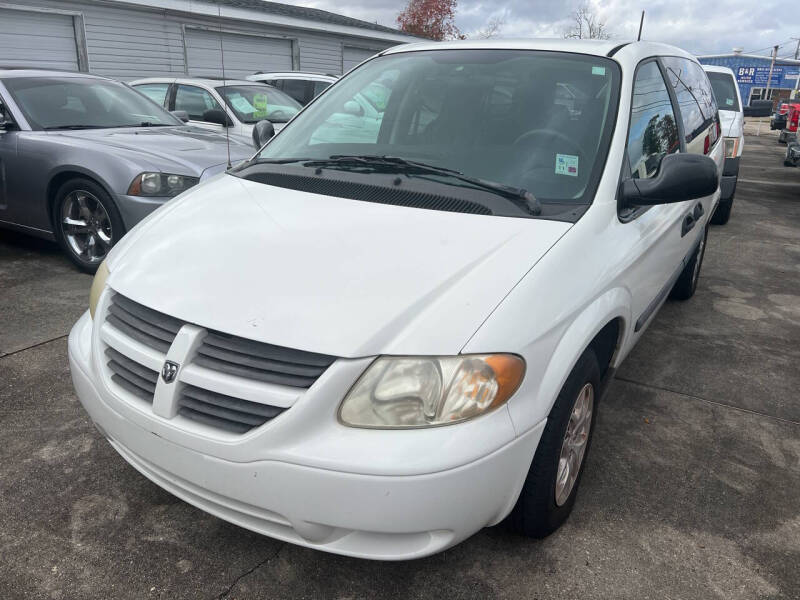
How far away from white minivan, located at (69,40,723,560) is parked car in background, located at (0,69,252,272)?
2154 mm

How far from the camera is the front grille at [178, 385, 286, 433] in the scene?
6.03ft

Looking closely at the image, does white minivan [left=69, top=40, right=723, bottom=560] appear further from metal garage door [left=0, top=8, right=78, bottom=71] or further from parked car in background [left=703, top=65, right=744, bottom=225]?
metal garage door [left=0, top=8, right=78, bottom=71]

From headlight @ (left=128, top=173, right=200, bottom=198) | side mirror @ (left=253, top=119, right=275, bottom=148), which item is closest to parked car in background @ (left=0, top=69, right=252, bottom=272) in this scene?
headlight @ (left=128, top=173, right=200, bottom=198)

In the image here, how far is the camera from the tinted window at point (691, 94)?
3719 mm

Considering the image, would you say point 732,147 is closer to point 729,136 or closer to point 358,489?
point 729,136

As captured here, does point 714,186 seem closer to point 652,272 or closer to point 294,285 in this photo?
point 652,272

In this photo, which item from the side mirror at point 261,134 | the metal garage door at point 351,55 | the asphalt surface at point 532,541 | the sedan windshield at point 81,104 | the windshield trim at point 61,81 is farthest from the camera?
the metal garage door at point 351,55

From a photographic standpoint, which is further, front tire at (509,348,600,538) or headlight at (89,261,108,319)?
headlight at (89,261,108,319)

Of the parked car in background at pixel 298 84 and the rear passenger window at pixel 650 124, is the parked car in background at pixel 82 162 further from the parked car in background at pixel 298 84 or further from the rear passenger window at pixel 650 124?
the parked car in background at pixel 298 84

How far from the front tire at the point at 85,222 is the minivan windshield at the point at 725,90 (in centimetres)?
777

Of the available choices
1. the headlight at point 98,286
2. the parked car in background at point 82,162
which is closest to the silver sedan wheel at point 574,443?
the headlight at point 98,286

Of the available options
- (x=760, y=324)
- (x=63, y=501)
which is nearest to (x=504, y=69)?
(x=63, y=501)

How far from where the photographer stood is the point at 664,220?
10.1ft

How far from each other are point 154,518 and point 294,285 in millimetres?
1091
